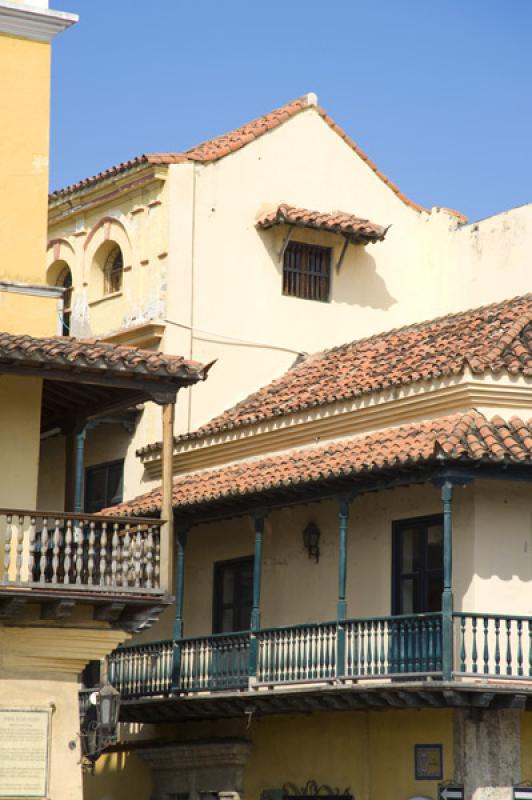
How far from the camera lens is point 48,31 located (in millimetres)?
20969

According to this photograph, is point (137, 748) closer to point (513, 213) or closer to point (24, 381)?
point (24, 381)

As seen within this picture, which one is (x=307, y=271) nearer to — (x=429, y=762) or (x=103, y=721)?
(x=429, y=762)

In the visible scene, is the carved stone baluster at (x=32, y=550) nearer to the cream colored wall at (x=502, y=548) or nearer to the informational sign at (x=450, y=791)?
the cream colored wall at (x=502, y=548)

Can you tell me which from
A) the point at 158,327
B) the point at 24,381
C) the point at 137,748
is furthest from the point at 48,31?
the point at 137,748

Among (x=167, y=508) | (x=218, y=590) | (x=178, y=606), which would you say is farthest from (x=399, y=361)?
(x=167, y=508)

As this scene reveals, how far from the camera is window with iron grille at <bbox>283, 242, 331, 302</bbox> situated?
2827 cm

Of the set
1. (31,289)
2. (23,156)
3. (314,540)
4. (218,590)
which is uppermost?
(23,156)

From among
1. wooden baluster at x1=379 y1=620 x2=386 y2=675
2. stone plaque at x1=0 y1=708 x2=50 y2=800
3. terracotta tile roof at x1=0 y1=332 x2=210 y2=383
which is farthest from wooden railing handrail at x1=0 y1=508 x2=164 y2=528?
wooden baluster at x1=379 y1=620 x2=386 y2=675

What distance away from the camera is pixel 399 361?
23.8 m

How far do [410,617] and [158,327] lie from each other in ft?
25.7

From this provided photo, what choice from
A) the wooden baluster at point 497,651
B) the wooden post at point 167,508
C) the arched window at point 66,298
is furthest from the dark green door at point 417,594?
the arched window at point 66,298

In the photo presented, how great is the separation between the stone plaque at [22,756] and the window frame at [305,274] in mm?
10998

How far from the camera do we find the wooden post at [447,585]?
19859 mm

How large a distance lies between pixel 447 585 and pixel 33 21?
781 centimetres
